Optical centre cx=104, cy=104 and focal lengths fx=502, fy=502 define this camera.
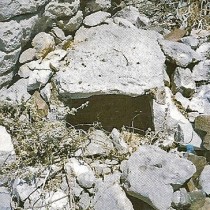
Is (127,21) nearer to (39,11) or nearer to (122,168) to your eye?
(39,11)

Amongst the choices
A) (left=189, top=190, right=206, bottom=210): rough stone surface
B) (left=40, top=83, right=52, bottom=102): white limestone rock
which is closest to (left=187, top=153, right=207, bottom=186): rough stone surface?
(left=189, top=190, right=206, bottom=210): rough stone surface

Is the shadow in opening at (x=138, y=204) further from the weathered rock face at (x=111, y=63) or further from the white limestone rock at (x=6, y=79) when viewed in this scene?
the white limestone rock at (x=6, y=79)

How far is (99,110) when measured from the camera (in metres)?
3.19

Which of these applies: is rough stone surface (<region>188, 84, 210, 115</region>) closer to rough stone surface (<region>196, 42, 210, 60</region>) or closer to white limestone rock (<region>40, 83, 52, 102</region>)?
rough stone surface (<region>196, 42, 210, 60</region>)

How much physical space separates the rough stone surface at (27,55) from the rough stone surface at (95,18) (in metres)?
0.43

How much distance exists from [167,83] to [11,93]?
0.96 metres

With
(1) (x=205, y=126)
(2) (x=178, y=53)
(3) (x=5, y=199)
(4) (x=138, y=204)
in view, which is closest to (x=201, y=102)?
(1) (x=205, y=126)

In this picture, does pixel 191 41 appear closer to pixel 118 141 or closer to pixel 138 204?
pixel 118 141

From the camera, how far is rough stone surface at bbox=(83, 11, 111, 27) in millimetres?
3225

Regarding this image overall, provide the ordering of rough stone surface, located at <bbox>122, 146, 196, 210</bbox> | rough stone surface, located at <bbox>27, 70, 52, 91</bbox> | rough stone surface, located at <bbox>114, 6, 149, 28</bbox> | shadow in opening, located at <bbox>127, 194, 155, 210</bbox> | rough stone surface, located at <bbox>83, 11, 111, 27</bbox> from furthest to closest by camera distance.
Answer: rough stone surface, located at <bbox>114, 6, 149, 28</bbox> → rough stone surface, located at <bbox>83, 11, 111, 27</bbox> → rough stone surface, located at <bbox>27, 70, 52, 91</bbox> → shadow in opening, located at <bbox>127, 194, 155, 210</bbox> → rough stone surface, located at <bbox>122, 146, 196, 210</bbox>

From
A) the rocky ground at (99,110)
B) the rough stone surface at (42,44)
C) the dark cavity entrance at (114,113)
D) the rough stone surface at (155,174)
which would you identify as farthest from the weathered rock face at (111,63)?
the rough stone surface at (155,174)

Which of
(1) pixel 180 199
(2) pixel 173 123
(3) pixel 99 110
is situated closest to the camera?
(1) pixel 180 199

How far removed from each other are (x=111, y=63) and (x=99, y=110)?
0.37 metres

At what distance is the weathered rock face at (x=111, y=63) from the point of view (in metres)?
2.85
